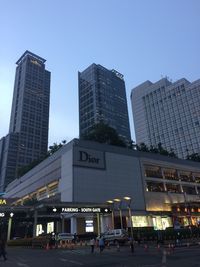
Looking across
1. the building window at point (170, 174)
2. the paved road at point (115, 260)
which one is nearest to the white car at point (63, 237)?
the paved road at point (115, 260)

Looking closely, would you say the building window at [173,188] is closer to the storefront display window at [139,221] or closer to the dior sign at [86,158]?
the storefront display window at [139,221]

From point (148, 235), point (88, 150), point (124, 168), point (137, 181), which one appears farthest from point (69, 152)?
point (148, 235)

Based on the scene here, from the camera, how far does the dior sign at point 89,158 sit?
198 ft

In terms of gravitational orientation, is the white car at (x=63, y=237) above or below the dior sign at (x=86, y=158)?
below

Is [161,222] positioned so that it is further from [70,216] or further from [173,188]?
[70,216]

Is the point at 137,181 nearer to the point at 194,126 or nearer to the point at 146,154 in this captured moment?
the point at 146,154

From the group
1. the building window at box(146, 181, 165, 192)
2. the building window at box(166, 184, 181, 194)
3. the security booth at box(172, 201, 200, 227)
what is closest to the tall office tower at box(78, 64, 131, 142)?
the building window at box(166, 184, 181, 194)

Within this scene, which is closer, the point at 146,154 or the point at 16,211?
the point at 16,211

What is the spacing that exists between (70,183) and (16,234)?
74.5ft

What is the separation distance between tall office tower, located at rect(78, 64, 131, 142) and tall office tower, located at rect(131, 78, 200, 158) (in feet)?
65.5

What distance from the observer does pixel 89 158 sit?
204ft

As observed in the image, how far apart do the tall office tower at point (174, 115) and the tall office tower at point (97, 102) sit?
20.0m

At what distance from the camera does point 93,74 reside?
18850 cm

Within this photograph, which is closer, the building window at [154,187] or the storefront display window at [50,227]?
the storefront display window at [50,227]
